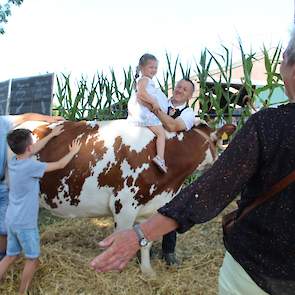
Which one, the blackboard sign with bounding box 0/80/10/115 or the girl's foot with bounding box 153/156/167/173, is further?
the blackboard sign with bounding box 0/80/10/115

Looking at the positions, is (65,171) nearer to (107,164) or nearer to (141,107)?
(107,164)

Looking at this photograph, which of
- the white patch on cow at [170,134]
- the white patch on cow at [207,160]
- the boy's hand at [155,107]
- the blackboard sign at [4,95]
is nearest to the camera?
the boy's hand at [155,107]

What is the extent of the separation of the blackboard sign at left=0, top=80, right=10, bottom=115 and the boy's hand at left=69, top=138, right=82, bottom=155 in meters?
3.73

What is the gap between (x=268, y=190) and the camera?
4.49ft

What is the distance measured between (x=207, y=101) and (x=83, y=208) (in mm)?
2485

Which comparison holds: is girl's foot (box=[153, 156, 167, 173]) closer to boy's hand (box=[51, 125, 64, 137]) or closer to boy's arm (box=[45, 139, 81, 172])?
boy's arm (box=[45, 139, 81, 172])

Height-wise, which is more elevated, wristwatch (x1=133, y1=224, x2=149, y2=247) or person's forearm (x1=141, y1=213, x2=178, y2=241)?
person's forearm (x1=141, y1=213, x2=178, y2=241)

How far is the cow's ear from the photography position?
4.58m

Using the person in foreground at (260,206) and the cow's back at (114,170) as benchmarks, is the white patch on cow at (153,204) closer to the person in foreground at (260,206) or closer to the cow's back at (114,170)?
the cow's back at (114,170)

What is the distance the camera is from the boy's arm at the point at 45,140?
4.33 metres

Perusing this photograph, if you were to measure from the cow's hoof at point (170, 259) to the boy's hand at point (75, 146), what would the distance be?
1.27 meters

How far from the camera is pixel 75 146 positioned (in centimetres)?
442

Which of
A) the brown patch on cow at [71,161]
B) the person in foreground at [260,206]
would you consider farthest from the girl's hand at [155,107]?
the person in foreground at [260,206]

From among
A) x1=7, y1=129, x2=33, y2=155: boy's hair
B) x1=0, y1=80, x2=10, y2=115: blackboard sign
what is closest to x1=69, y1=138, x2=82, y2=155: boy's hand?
x1=7, y1=129, x2=33, y2=155: boy's hair
